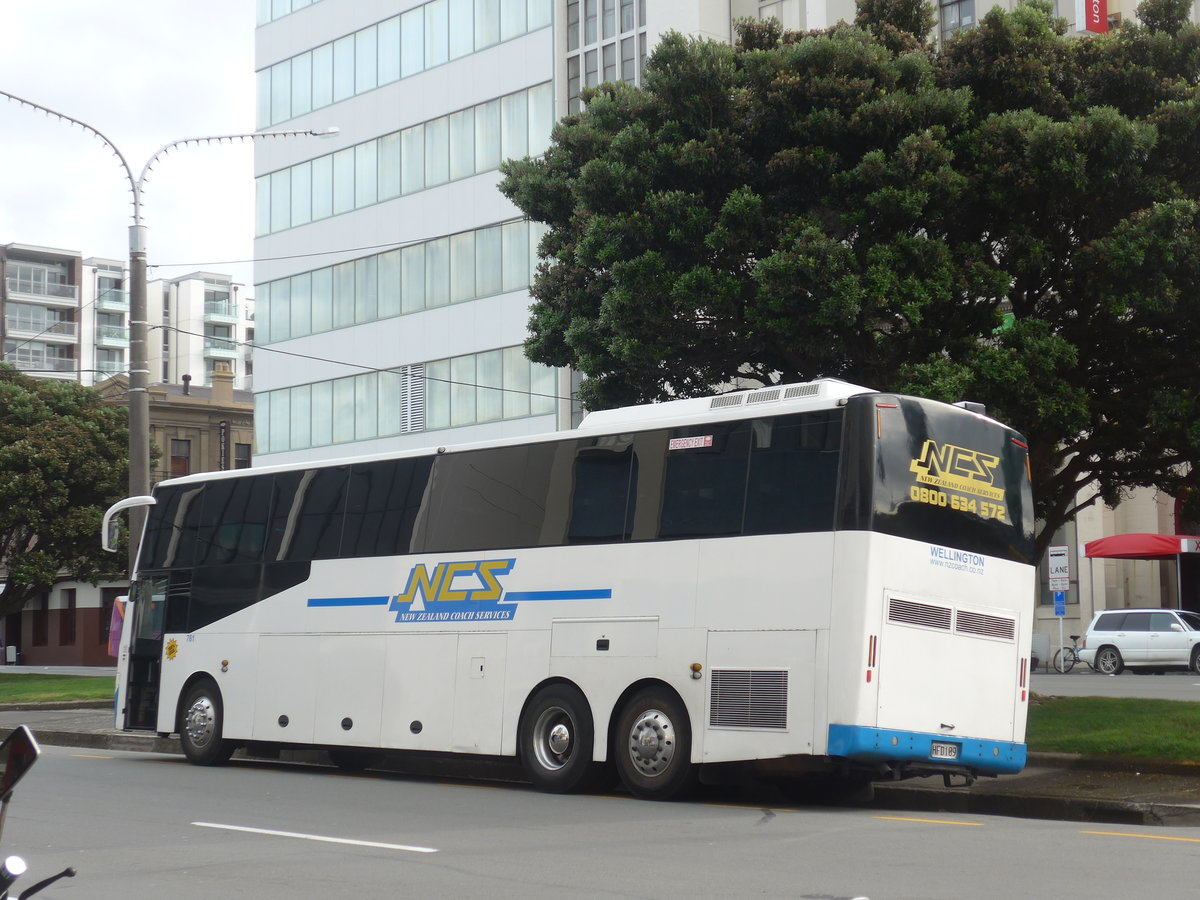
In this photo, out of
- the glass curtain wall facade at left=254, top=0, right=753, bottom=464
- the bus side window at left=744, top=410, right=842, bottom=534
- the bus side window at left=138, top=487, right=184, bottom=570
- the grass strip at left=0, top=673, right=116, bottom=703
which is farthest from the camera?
the glass curtain wall facade at left=254, top=0, right=753, bottom=464

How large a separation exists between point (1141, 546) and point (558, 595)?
2985 centimetres

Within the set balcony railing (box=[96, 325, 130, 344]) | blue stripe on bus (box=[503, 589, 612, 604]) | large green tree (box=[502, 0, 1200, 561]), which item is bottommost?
blue stripe on bus (box=[503, 589, 612, 604])

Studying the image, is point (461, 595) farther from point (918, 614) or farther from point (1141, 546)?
point (1141, 546)

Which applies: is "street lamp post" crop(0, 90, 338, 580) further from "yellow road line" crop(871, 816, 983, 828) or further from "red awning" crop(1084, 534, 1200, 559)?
"red awning" crop(1084, 534, 1200, 559)

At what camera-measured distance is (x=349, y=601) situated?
17000mm

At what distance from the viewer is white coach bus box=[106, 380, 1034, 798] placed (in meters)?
12.7

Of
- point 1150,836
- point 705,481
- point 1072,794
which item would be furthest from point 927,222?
point 1150,836

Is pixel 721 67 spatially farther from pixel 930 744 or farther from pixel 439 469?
pixel 930 744

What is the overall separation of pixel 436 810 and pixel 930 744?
165 inches

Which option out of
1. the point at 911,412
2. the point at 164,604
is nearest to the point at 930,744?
the point at 911,412

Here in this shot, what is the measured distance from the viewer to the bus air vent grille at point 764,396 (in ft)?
44.3

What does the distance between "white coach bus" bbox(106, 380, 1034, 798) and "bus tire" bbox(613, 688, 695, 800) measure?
24 millimetres

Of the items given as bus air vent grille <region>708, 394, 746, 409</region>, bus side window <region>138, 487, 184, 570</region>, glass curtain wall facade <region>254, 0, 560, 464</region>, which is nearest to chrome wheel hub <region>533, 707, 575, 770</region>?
bus air vent grille <region>708, 394, 746, 409</region>

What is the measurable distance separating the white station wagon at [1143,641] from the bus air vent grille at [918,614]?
83.6 feet
